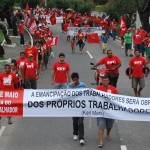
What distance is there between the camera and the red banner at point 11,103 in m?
11.8

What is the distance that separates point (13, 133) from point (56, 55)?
18.5 metres

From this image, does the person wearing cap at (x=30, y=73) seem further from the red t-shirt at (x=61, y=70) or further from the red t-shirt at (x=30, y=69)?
the red t-shirt at (x=61, y=70)

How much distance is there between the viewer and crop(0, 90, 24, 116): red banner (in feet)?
38.5

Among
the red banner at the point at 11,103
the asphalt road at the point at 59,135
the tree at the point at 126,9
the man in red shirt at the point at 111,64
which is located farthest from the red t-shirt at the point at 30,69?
the tree at the point at 126,9

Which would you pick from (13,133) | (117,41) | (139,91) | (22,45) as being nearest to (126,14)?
(117,41)

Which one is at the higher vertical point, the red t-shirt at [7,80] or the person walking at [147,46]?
the red t-shirt at [7,80]

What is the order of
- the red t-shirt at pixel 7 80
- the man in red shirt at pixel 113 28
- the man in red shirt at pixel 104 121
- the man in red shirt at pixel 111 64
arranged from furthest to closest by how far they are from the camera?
the man in red shirt at pixel 113 28 → the man in red shirt at pixel 111 64 → the red t-shirt at pixel 7 80 → the man in red shirt at pixel 104 121

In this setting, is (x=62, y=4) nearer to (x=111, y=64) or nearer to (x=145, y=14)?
(x=145, y=14)

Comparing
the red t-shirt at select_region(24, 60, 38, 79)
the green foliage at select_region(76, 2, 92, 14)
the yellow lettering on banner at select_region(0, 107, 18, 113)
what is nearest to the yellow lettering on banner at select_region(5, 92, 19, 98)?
the yellow lettering on banner at select_region(0, 107, 18, 113)

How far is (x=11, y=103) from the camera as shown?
11789 millimetres

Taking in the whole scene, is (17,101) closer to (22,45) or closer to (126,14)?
(22,45)

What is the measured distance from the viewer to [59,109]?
38.3 ft

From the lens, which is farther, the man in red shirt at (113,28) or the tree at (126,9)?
the man in red shirt at (113,28)

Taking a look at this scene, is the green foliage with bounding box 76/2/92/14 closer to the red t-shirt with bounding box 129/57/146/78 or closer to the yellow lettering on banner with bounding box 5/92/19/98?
the red t-shirt with bounding box 129/57/146/78
